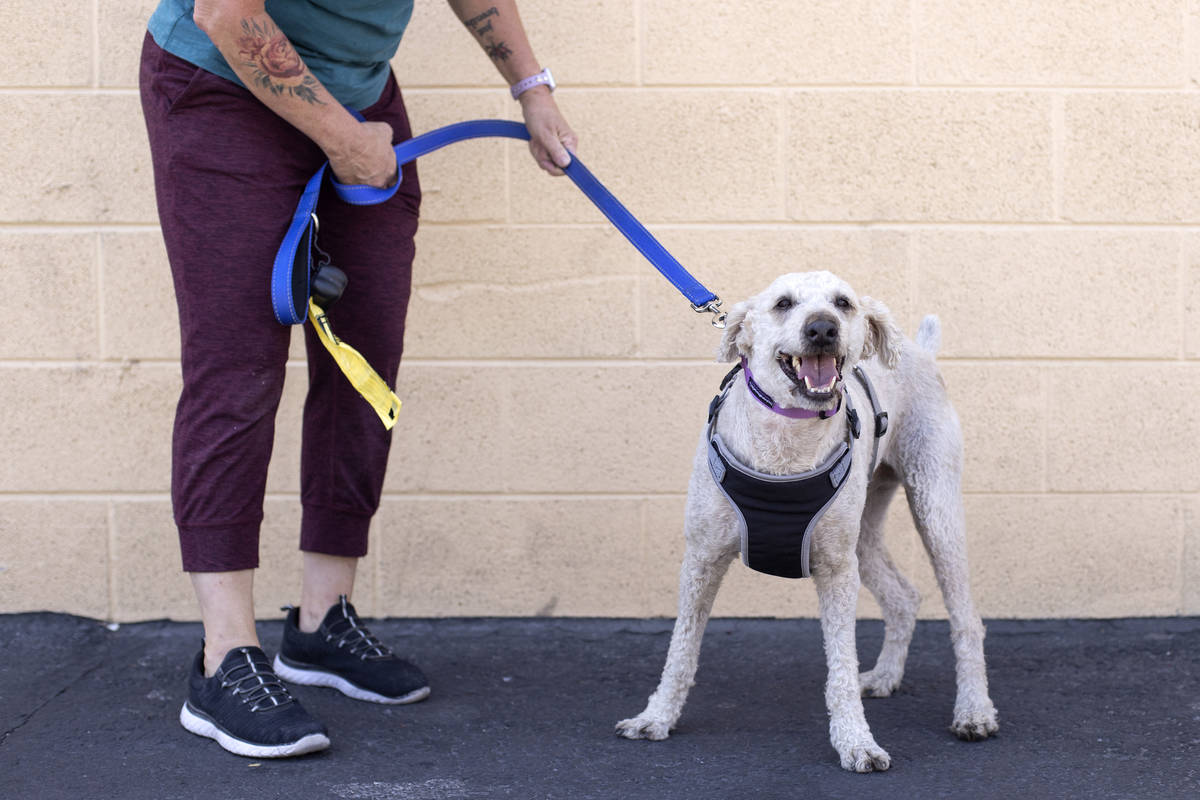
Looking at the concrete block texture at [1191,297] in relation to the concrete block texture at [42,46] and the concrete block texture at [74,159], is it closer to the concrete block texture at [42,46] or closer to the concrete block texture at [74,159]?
the concrete block texture at [74,159]

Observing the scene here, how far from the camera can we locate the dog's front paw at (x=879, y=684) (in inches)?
116

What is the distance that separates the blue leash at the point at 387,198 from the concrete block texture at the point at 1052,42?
4.26 feet

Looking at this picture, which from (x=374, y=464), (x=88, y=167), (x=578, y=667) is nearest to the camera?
(x=374, y=464)

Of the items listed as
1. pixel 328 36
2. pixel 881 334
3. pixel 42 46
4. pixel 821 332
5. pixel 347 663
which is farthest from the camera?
pixel 42 46

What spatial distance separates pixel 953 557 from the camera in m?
2.79

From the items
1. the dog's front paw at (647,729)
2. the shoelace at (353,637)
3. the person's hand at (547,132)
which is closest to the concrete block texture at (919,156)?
the person's hand at (547,132)

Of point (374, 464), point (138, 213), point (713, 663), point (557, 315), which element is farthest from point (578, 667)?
point (138, 213)

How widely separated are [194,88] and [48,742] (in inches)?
59.5

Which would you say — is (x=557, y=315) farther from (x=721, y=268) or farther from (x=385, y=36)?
(x=385, y=36)

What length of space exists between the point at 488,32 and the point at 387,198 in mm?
571

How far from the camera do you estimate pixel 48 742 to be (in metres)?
2.64

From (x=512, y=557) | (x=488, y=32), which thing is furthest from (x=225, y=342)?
(x=512, y=557)

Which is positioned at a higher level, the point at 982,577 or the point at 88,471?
the point at 88,471

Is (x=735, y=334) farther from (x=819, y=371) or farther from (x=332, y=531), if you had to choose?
(x=332, y=531)
